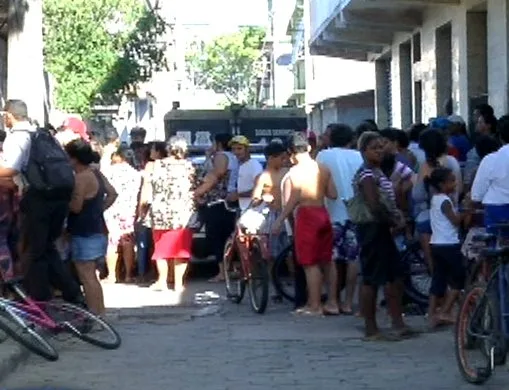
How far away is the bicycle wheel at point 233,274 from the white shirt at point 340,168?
4.50ft

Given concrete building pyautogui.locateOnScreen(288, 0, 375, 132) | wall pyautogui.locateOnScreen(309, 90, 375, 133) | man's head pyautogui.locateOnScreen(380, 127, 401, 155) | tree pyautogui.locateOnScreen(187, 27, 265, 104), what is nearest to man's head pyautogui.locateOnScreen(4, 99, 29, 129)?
man's head pyautogui.locateOnScreen(380, 127, 401, 155)

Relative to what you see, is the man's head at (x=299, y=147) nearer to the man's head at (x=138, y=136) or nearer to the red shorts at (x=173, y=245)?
the red shorts at (x=173, y=245)

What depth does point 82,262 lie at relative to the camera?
12.3 m

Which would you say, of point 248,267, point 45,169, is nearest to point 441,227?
point 248,267

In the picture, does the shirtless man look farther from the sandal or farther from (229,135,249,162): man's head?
(229,135,249,162): man's head

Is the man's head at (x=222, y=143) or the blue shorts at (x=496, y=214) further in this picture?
the man's head at (x=222, y=143)

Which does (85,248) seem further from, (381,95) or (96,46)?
(381,95)

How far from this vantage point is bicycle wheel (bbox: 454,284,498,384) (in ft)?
30.1

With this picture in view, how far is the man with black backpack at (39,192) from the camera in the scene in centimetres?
1120

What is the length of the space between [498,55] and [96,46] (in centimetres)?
1596

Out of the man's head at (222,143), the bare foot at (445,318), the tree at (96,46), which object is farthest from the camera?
the tree at (96,46)

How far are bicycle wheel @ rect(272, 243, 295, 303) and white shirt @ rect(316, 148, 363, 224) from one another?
29.1 inches

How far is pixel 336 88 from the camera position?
4831cm

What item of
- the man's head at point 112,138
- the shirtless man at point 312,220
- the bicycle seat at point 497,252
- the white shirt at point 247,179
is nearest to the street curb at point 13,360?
the shirtless man at point 312,220
